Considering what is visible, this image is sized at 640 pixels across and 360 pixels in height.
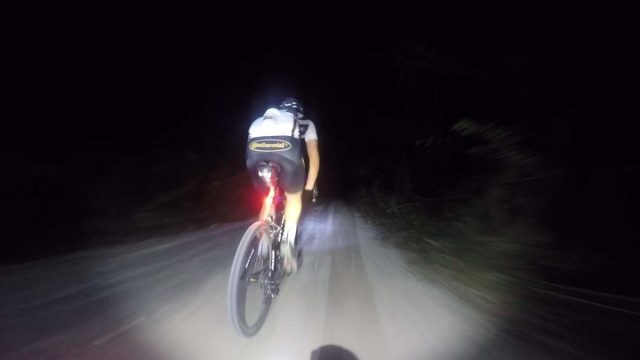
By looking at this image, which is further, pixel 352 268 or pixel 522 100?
pixel 522 100

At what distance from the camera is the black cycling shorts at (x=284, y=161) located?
4.93 m

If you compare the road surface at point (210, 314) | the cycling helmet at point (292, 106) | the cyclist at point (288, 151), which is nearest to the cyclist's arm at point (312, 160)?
the cyclist at point (288, 151)

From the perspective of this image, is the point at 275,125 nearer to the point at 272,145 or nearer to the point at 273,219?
the point at 272,145

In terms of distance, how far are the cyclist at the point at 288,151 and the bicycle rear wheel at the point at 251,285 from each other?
1.22 feet

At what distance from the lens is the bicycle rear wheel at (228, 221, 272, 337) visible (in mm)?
4398

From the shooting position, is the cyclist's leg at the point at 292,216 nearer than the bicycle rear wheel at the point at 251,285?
No

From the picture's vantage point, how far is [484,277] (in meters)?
7.21

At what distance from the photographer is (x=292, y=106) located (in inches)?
201

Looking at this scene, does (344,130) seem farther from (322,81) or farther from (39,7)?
(39,7)

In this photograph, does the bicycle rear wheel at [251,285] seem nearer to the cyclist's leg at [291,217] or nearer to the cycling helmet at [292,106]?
the cyclist's leg at [291,217]

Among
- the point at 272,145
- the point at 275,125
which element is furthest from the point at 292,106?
the point at 272,145

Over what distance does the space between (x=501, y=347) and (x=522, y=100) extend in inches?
210

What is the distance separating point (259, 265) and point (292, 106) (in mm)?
1465

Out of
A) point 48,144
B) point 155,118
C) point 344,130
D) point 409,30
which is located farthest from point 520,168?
point 344,130
